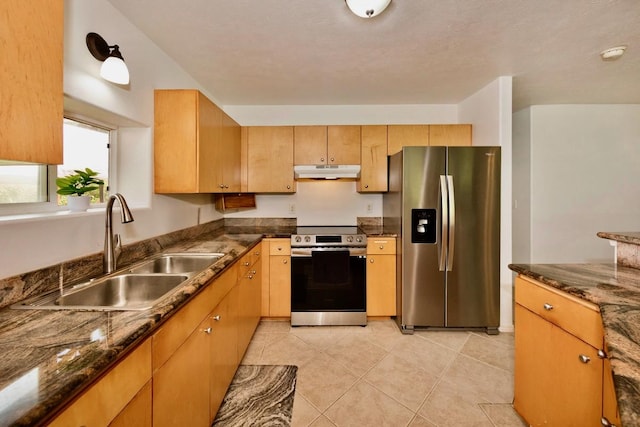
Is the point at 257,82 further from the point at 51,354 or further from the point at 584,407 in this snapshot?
the point at 584,407

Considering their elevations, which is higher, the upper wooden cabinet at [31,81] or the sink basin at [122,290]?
the upper wooden cabinet at [31,81]

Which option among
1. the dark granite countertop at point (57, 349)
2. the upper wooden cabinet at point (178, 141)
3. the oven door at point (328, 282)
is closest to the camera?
the dark granite countertop at point (57, 349)

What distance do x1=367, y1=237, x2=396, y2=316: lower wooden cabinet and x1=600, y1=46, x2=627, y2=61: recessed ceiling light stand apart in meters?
2.20

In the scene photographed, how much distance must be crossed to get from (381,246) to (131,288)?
2.12m

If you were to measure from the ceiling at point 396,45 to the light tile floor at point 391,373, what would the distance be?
95.2 inches

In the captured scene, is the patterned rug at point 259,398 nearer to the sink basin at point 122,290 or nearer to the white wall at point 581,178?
the sink basin at point 122,290

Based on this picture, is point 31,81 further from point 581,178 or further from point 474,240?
point 581,178

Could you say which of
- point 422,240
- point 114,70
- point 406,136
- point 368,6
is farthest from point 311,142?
point 114,70

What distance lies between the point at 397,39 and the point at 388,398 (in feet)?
8.02

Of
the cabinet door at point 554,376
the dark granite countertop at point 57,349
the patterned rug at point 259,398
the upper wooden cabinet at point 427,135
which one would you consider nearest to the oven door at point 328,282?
the patterned rug at point 259,398

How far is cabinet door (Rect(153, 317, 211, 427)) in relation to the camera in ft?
3.19

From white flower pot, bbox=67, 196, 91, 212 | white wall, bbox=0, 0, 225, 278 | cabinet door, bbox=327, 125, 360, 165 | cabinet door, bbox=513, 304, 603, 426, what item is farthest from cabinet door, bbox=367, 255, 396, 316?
white flower pot, bbox=67, 196, 91, 212

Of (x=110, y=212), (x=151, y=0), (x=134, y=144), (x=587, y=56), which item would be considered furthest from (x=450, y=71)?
(x=110, y=212)

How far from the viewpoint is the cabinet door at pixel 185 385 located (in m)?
0.97
